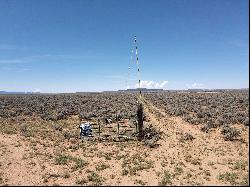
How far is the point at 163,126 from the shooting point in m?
29.3

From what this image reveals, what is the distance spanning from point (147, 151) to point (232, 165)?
17.8 feet

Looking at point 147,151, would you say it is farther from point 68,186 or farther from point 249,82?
point 249,82

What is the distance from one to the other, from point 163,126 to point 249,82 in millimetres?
18810

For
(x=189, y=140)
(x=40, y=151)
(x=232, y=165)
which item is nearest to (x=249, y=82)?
(x=232, y=165)

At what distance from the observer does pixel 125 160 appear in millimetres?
17750

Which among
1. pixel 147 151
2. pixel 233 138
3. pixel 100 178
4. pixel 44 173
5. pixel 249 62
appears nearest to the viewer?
pixel 249 62

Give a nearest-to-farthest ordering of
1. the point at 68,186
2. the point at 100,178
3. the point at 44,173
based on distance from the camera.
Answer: the point at 68,186
the point at 100,178
the point at 44,173

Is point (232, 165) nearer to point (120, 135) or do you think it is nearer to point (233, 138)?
point (233, 138)

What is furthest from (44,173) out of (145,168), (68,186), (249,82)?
(249,82)

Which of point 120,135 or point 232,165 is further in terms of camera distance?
point 120,135

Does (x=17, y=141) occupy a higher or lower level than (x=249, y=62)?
lower

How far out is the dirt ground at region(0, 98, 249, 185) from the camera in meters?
14.5

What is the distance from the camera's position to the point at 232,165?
16.0m

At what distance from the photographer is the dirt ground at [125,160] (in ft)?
47.5
